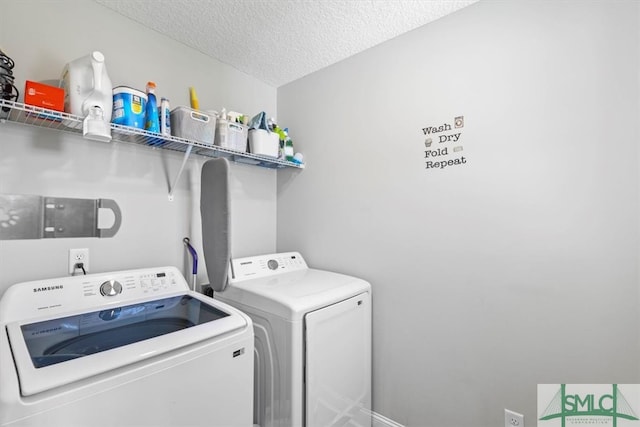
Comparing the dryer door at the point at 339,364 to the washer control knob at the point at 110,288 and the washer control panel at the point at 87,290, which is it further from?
the washer control knob at the point at 110,288

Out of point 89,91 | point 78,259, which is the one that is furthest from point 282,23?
point 78,259

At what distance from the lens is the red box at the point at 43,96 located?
115 centimetres

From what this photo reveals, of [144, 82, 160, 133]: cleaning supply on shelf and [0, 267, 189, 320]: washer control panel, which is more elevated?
[144, 82, 160, 133]: cleaning supply on shelf

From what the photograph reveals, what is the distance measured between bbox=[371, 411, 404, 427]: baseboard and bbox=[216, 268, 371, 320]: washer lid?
82 cm

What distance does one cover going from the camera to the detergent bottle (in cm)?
124

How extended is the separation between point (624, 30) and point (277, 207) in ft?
7.17

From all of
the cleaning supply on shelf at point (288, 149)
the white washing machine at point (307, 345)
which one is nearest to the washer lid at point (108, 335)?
the white washing machine at point (307, 345)

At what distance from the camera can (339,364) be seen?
1.58 m

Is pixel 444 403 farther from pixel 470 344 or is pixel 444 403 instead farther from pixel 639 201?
pixel 639 201

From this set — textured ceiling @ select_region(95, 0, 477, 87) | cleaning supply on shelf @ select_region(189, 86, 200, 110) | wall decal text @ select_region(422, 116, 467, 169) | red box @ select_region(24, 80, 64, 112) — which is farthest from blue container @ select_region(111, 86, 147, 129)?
wall decal text @ select_region(422, 116, 467, 169)

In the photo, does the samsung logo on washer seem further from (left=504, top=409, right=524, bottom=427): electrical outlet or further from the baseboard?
(left=504, top=409, right=524, bottom=427): electrical outlet

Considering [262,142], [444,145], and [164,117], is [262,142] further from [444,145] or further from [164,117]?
[444,145]

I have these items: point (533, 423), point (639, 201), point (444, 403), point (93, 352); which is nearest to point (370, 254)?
point (444, 403)

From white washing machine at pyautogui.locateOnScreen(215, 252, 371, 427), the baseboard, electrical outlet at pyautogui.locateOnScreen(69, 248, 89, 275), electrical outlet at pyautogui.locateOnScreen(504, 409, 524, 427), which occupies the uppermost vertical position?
electrical outlet at pyautogui.locateOnScreen(69, 248, 89, 275)
